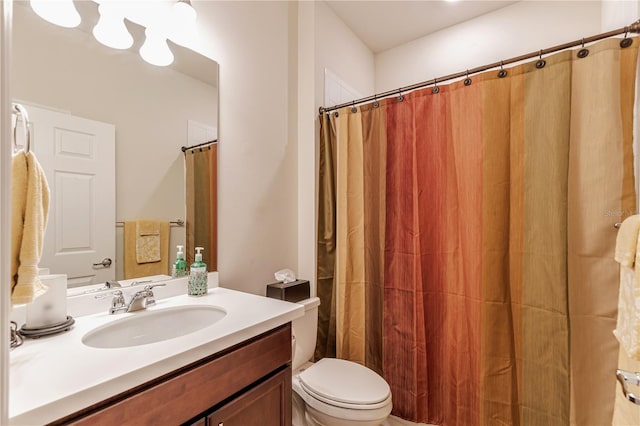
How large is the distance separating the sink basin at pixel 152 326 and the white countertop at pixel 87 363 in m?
0.03

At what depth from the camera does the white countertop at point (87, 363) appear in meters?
0.56

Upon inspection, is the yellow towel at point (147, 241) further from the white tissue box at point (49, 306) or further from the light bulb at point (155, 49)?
the light bulb at point (155, 49)

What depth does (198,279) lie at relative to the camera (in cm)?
128

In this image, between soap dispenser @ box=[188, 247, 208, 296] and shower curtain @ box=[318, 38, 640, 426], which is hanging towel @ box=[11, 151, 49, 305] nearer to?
soap dispenser @ box=[188, 247, 208, 296]

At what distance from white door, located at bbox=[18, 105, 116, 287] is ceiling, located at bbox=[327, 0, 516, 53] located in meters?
1.78

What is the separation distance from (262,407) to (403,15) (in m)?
2.56

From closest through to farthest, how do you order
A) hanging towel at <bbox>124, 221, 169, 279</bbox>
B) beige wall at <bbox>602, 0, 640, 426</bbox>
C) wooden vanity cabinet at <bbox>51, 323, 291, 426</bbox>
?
1. wooden vanity cabinet at <bbox>51, 323, 291, 426</bbox>
2. beige wall at <bbox>602, 0, 640, 426</bbox>
3. hanging towel at <bbox>124, 221, 169, 279</bbox>

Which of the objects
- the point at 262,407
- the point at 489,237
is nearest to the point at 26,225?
the point at 262,407

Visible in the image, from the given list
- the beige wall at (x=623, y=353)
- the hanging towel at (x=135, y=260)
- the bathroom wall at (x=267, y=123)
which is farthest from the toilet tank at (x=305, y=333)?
the beige wall at (x=623, y=353)

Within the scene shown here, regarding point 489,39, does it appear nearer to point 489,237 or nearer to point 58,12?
point 489,237

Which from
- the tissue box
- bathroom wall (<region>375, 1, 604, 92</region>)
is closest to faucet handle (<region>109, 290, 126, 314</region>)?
the tissue box

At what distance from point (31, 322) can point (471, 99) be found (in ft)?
6.42

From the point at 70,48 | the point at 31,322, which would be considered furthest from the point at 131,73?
the point at 31,322

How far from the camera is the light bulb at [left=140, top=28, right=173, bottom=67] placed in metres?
1.21
